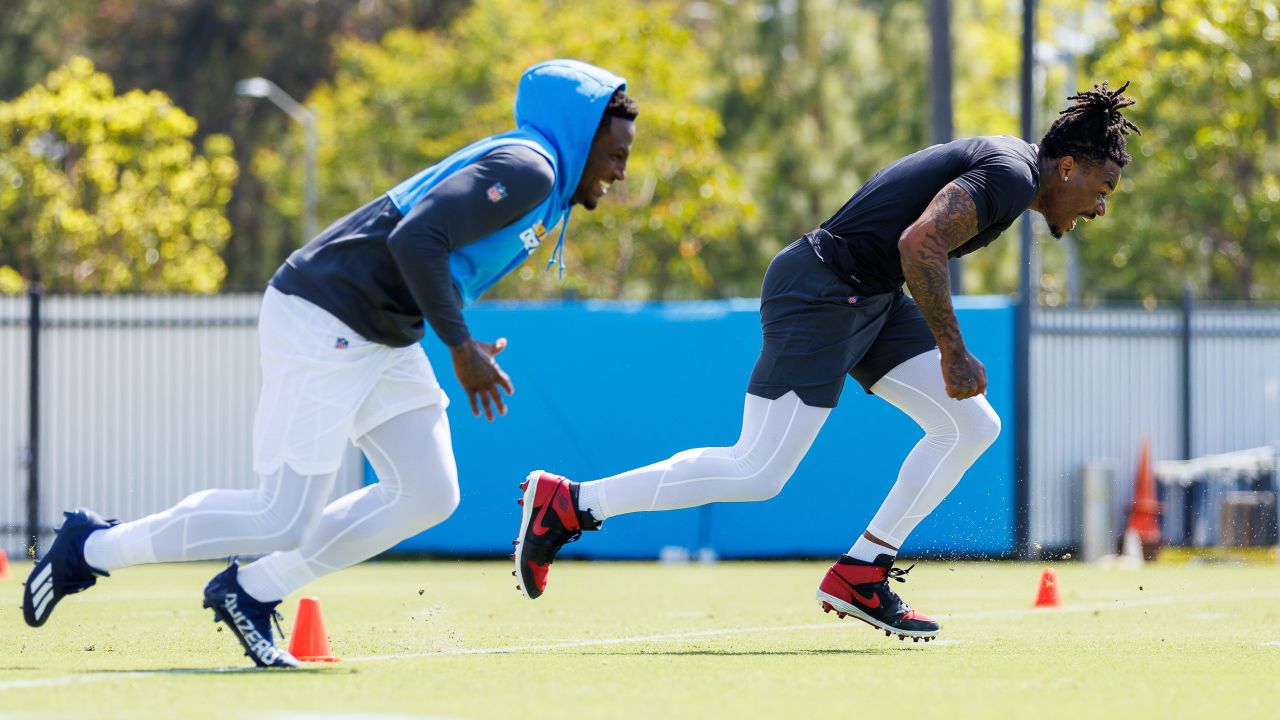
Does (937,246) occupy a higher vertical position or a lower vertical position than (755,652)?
higher

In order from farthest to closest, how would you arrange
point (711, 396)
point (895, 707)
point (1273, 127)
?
point (1273, 127), point (711, 396), point (895, 707)

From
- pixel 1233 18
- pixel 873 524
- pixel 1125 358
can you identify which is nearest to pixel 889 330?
pixel 873 524

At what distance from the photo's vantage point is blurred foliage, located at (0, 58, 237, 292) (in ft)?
98.6

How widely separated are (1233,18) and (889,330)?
17662 mm

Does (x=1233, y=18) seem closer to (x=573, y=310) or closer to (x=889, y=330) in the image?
(x=573, y=310)

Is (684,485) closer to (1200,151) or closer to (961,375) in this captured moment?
(961,375)

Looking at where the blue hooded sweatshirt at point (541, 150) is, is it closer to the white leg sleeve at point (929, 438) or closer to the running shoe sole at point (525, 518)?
the running shoe sole at point (525, 518)

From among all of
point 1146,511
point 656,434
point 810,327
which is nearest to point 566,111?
point 810,327

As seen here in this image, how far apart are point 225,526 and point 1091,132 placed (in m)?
3.17

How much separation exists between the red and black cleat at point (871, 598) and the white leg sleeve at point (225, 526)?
2.07m

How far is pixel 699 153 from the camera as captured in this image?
27.3 m

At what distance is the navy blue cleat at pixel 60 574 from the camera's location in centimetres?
581

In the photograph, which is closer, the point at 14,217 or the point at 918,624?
the point at 918,624

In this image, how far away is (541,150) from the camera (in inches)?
228
